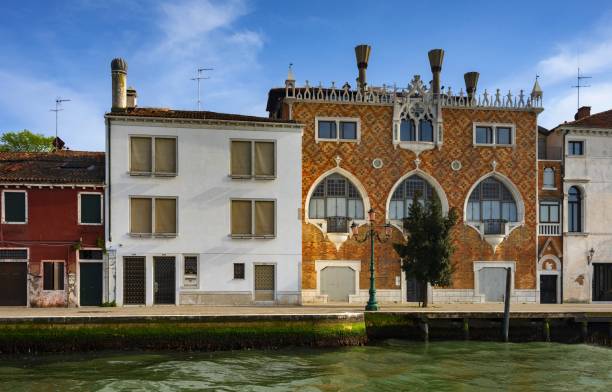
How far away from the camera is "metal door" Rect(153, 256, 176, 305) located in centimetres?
2558

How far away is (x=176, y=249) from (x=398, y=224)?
10005 mm

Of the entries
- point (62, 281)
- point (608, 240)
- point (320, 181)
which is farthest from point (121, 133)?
point (608, 240)

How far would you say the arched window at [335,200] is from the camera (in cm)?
2820

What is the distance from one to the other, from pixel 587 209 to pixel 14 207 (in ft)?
83.0

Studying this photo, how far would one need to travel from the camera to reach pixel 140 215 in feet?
84.1

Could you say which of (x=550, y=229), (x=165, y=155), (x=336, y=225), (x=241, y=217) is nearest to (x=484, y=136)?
(x=550, y=229)

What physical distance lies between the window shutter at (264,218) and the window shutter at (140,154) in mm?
4792

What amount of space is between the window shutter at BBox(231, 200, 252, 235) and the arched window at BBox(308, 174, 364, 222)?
10.0 ft

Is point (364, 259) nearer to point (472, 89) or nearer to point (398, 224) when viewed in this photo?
point (398, 224)

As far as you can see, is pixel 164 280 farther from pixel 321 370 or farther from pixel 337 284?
pixel 321 370

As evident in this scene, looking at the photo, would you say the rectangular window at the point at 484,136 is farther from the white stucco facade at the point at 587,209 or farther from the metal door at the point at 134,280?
the metal door at the point at 134,280

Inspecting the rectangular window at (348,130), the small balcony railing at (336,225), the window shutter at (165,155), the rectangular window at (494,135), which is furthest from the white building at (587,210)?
the window shutter at (165,155)

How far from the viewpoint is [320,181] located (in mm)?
28109

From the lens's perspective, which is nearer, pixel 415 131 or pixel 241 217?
pixel 241 217
